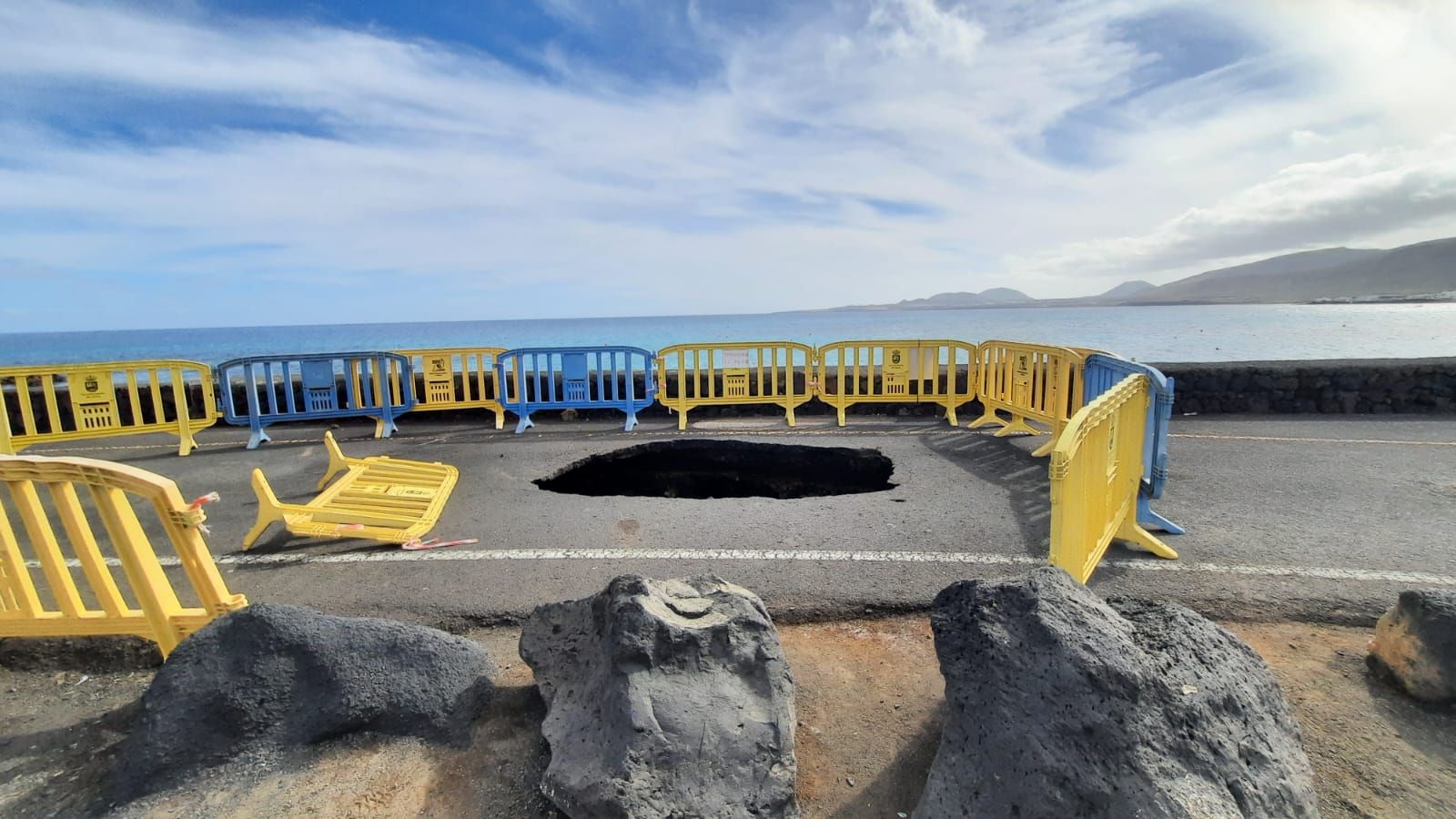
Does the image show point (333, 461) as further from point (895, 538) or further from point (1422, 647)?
point (1422, 647)

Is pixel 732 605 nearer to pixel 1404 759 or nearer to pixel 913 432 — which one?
pixel 1404 759

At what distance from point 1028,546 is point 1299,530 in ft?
6.97

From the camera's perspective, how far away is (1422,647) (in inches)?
109

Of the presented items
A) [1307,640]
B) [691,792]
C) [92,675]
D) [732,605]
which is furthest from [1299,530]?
[92,675]

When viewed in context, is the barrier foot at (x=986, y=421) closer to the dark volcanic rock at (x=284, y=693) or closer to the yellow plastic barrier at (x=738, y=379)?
the yellow plastic barrier at (x=738, y=379)

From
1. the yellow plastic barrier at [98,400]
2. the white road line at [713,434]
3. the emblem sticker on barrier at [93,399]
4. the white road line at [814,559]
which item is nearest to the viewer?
the white road line at [814,559]

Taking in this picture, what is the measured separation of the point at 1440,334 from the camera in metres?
45.6

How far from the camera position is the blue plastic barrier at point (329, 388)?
898 centimetres

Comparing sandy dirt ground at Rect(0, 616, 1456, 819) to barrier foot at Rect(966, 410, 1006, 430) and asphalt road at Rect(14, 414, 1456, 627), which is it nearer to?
asphalt road at Rect(14, 414, 1456, 627)

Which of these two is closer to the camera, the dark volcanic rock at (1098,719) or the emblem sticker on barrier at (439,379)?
the dark volcanic rock at (1098,719)

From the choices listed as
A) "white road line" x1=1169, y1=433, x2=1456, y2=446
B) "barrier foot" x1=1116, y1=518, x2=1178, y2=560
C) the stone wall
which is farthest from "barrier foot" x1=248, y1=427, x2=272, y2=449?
the stone wall

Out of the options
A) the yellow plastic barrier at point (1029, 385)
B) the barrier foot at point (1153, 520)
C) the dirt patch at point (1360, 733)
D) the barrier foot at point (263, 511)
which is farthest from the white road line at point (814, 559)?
the yellow plastic barrier at point (1029, 385)

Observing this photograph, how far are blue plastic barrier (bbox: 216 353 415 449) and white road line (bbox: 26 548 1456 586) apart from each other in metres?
4.71

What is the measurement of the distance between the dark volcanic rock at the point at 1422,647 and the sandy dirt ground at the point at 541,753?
8 cm
